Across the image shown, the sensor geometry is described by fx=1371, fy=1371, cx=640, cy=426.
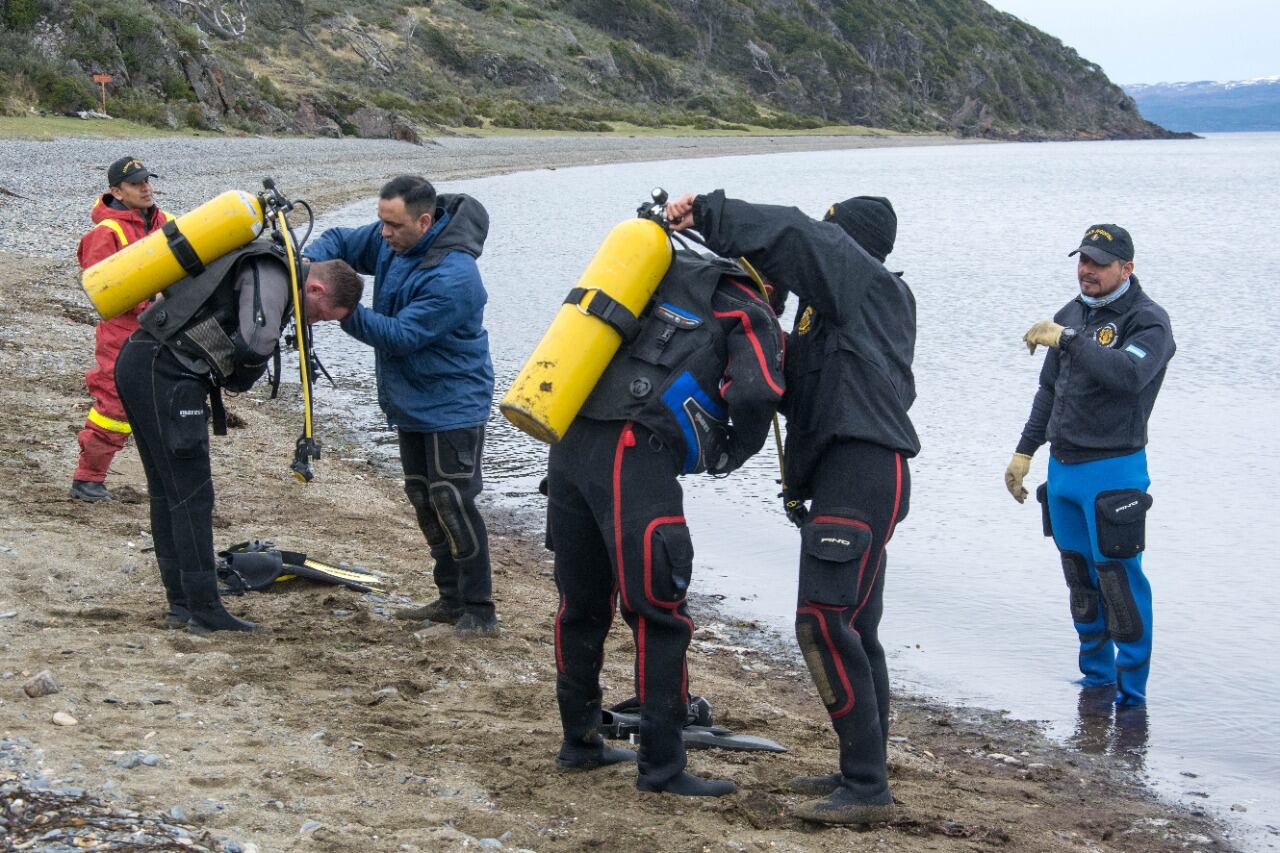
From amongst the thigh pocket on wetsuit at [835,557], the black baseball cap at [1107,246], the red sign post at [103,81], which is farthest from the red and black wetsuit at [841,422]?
the red sign post at [103,81]

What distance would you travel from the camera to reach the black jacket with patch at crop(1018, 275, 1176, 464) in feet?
19.6

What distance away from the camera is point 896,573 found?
9.10 meters

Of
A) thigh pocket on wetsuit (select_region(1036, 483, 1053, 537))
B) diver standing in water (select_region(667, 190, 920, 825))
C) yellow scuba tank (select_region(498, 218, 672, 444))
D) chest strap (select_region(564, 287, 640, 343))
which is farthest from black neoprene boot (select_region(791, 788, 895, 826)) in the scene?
thigh pocket on wetsuit (select_region(1036, 483, 1053, 537))

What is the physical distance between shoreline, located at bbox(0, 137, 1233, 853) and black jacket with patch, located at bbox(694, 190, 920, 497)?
129 cm

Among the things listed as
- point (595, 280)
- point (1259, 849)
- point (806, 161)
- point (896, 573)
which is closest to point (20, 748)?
point (595, 280)

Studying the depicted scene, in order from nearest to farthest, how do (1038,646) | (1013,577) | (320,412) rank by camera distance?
(1038,646) < (1013,577) < (320,412)

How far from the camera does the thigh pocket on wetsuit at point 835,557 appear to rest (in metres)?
4.27

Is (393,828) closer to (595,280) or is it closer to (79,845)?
(79,845)

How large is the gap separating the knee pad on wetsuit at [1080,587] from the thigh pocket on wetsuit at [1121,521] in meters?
0.30

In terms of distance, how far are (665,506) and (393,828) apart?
1257 mm

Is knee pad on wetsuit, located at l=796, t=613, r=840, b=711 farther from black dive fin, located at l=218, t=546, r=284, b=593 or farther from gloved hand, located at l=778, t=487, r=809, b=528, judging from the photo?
black dive fin, located at l=218, t=546, r=284, b=593

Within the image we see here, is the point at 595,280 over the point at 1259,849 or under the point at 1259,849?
over

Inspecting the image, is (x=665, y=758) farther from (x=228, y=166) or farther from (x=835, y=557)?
(x=228, y=166)

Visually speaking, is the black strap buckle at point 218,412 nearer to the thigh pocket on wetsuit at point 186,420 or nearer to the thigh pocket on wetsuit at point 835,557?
the thigh pocket on wetsuit at point 186,420
